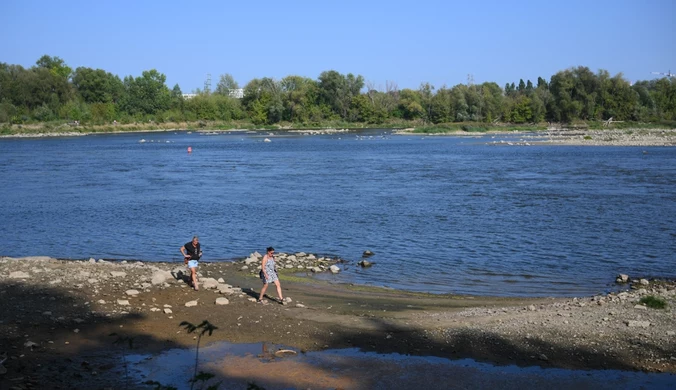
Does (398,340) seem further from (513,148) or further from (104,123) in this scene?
(104,123)

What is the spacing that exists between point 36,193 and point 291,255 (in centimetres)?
2771

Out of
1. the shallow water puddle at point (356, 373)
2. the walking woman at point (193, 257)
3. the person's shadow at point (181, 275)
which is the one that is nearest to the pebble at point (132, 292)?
the walking woman at point (193, 257)

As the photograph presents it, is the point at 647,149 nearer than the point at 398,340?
No

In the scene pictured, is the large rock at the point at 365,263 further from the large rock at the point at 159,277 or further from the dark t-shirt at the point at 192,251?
the large rock at the point at 159,277

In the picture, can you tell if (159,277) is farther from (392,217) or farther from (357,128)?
(357,128)

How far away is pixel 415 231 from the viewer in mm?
31172

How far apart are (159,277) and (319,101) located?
537ft

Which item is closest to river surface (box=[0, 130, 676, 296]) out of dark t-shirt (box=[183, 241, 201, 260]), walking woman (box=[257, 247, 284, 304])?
walking woman (box=[257, 247, 284, 304])

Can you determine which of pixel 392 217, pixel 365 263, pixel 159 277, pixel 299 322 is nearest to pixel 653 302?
pixel 299 322

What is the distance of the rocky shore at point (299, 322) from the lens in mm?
13672

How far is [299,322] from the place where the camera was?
16641 mm

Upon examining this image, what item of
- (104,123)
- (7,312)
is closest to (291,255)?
(7,312)

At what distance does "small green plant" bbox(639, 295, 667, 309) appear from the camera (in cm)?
1712

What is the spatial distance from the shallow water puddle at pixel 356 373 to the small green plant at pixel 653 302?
4.38m
